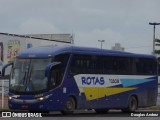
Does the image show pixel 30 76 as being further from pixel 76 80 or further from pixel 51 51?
pixel 76 80

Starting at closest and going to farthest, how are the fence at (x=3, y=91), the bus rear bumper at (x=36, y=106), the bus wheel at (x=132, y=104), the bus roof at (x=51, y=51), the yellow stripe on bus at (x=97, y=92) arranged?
the bus rear bumper at (x=36, y=106)
the bus roof at (x=51, y=51)
the yellow stripe on bus at (x=97, y=92)
the bus wheel at (x=132, y=104)
the fence at (x=3, y=91)

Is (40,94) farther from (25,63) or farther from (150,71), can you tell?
(150,71)

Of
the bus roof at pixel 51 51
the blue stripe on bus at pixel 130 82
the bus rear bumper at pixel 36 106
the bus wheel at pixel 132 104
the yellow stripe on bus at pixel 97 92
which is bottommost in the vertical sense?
the bus wheel at pixel 132 104

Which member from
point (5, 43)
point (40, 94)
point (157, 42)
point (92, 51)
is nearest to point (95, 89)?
point (92, 51)

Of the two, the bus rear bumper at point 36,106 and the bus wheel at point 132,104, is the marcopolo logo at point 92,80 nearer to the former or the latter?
the bus rear bumper at point 36,106

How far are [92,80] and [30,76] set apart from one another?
12.8ft

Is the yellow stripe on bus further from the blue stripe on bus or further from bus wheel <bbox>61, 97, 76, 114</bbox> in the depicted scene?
bus wheel <bbox>61, 97, 76, 114</bbox>

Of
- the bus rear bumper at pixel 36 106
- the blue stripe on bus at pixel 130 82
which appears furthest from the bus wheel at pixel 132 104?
the bus rear bumper at pixel 36 106

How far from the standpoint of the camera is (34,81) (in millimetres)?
26344

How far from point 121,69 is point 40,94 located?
21.4ft

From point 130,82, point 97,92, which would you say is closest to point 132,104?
point 130,82

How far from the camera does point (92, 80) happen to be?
28.9m

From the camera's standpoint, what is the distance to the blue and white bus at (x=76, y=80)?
26.3m

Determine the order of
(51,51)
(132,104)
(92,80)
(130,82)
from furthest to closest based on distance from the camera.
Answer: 1. (132,104)
2. (130,82)
3. (92,80)
4. (51,51)
